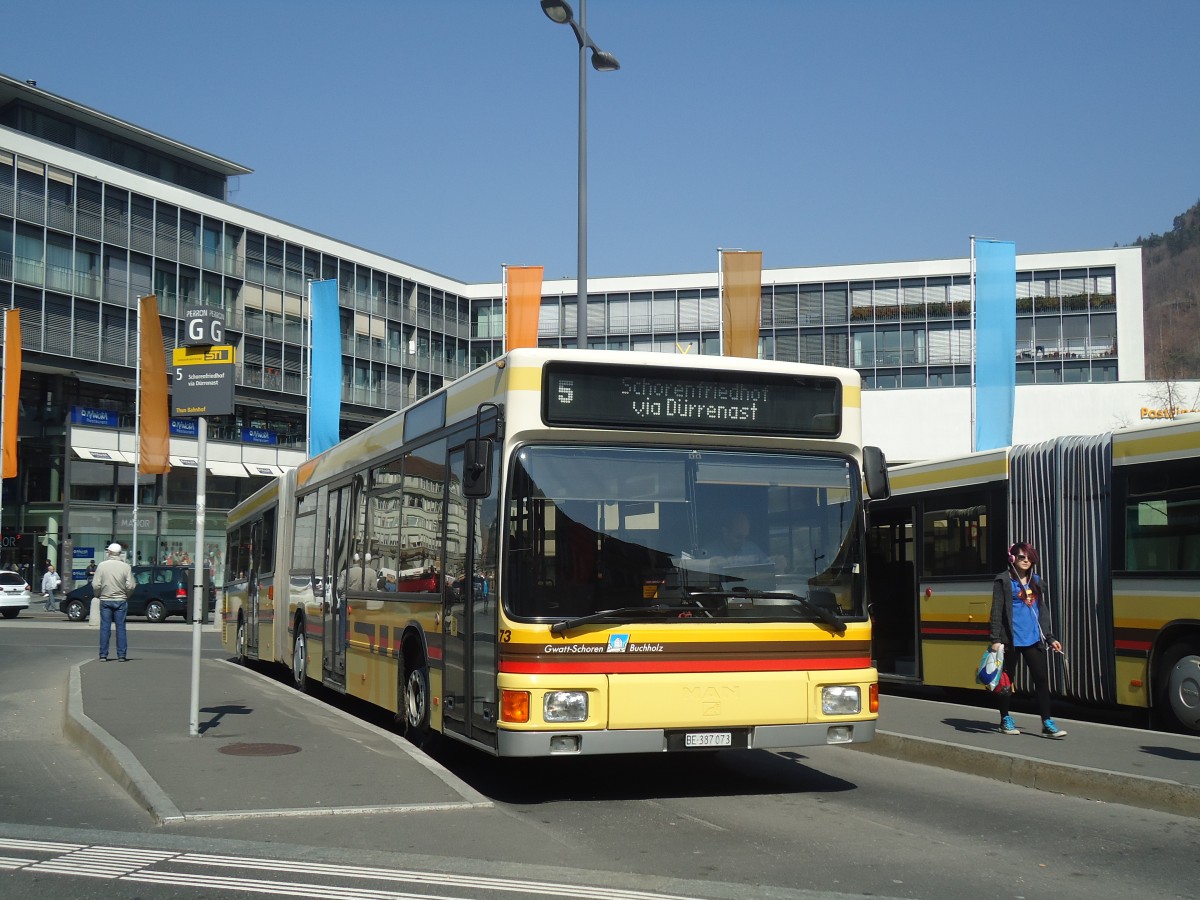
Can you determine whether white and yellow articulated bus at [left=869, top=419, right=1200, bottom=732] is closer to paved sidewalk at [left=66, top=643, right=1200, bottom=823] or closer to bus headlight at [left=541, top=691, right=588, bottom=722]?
paved sidewalk at [left=66, top=643, right=1200, bottom=823]

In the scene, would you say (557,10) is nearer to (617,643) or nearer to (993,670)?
(993,670)

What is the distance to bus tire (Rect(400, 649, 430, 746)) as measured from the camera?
10750mm

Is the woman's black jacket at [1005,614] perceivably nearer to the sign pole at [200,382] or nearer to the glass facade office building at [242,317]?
the sign pole at [200,382]

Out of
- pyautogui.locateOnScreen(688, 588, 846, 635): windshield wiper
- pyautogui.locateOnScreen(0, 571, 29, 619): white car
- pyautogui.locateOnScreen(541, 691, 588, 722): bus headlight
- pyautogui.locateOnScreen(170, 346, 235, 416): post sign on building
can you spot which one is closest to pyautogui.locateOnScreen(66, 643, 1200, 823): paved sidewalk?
Result: pyautogui.locateOnScreen(541, 691, 588, 722): bus headlight

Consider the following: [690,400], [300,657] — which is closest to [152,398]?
[300,657]

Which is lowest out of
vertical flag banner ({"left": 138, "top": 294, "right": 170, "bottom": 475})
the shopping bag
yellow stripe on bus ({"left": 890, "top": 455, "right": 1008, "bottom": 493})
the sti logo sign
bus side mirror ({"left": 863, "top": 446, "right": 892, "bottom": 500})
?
the shopping bag

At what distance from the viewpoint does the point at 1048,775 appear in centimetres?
970

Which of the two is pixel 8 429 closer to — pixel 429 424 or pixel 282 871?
pixel 429 424

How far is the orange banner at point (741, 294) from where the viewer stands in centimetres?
2969

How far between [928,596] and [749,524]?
26.9 feet

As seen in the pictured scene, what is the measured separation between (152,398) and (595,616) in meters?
37.1

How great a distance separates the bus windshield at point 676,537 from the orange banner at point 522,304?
1930cm

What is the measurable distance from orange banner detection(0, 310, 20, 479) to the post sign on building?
37907 mm

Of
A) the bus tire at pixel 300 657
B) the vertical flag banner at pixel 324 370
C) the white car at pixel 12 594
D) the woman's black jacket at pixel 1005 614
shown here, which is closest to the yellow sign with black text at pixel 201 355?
the bus tire at pixel 300 657
